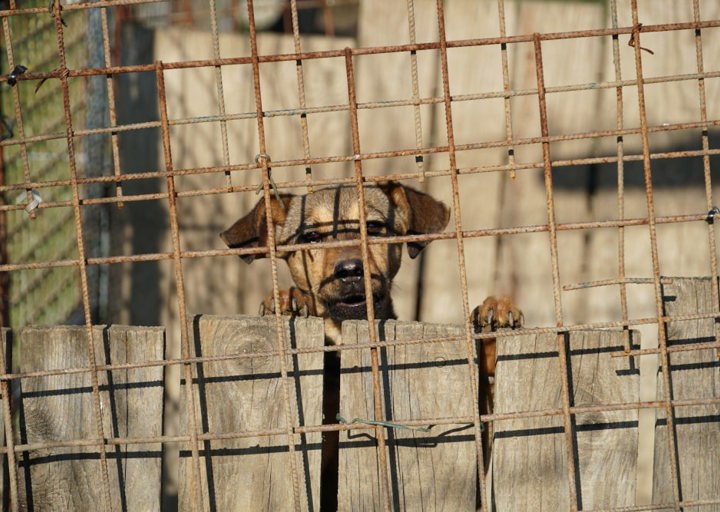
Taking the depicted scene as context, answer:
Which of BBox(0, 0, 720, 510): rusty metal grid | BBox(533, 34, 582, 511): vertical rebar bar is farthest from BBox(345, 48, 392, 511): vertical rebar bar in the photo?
BBox(533, 34, 582, 511): vertical rebar bar

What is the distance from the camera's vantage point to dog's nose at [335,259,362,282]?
404cm

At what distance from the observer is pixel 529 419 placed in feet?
9.89

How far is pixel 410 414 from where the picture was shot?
9.84 ft

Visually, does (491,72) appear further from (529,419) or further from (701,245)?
(529,419)

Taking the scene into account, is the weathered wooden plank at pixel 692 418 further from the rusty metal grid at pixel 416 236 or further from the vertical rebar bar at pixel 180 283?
the vertical rebar bar at pixel 180 283

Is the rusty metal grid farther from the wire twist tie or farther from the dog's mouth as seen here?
the dog's mouth

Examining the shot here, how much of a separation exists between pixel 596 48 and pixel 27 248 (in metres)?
3.13

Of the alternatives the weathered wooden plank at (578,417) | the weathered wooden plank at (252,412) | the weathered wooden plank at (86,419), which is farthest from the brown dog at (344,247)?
the weathered wooden plank at (86,419)

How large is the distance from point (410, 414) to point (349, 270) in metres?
1.15

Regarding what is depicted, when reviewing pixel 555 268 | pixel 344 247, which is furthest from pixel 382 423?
pixel 344 247

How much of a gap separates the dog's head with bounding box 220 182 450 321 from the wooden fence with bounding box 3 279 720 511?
110 centimetres

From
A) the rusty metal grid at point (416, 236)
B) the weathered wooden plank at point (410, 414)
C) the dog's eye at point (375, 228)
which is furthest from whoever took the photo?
the dog's eye at point (375, 228)

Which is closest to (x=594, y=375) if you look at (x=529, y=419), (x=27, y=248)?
(x=529, y=419)

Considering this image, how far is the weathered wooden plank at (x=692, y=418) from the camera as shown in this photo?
9.89 ft
